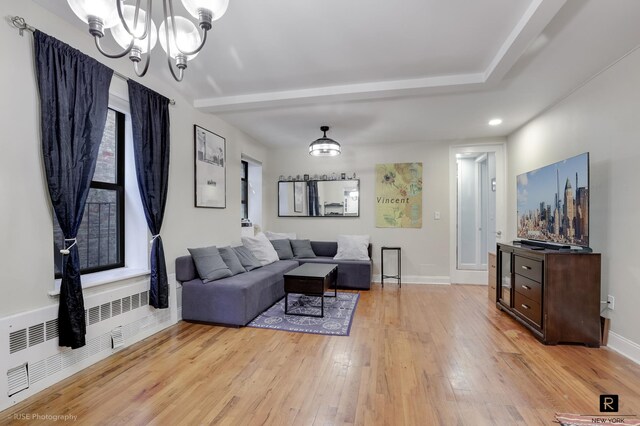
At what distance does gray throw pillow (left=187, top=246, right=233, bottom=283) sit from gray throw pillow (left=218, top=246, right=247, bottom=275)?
0.35 feet

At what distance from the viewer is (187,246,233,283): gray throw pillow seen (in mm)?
3279

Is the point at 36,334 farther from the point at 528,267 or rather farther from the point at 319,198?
the point at 319,198

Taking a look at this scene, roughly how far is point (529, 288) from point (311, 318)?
234cm

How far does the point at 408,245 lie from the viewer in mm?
5367

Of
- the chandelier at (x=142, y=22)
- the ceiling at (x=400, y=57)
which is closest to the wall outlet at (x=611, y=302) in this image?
the ceiling at (x=400, y=57)

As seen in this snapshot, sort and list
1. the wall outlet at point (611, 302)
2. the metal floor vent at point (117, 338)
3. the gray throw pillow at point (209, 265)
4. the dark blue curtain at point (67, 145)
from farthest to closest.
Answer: the gray throw pillow at point (209, 265)
the wall outlet at point (611, 302)
the metal floor vent at point (117, 338)
the dark blue curtain at point (67, 145)

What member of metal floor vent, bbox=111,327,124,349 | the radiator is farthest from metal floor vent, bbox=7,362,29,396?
metal floor vent, bbox=111,327,124,349

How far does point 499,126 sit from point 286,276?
3.86 metres

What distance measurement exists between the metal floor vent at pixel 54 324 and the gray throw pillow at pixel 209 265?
2.10ft

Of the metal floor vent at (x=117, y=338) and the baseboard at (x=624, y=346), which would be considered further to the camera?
the metal floor vent at (x=117, y=338)

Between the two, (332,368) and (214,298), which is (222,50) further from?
(332,368)

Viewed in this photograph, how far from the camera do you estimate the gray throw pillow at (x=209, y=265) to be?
3279 mm

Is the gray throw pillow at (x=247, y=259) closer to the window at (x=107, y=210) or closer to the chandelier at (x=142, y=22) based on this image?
the window at (x=107, y=210)

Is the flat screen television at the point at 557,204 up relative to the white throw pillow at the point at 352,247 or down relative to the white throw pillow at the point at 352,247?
up
